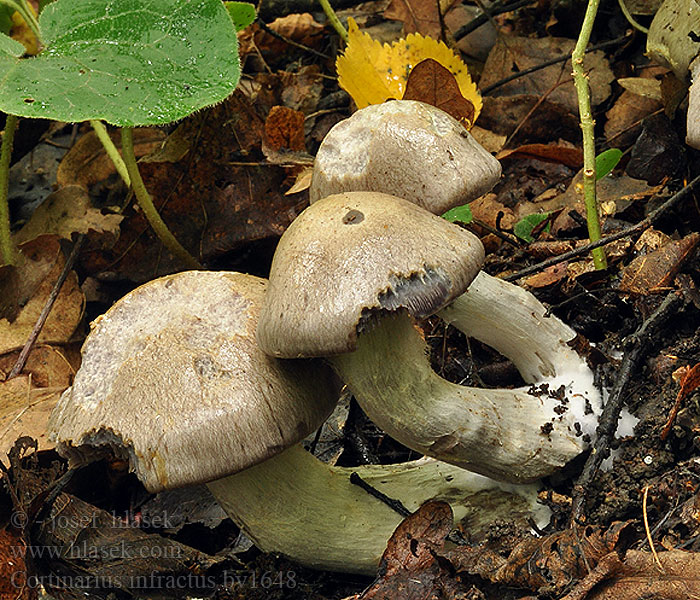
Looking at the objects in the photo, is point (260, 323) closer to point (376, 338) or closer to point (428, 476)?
point (376, 338)

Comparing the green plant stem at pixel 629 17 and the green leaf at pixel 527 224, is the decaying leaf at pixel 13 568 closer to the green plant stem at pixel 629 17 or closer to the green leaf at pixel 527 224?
the green leaf at pixel 527 224

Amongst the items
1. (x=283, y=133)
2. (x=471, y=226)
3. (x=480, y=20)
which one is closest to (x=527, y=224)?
(x=471, y=226)

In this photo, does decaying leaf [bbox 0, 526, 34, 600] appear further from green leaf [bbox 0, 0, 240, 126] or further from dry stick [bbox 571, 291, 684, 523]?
dry stick [bbox 571, 291, 684, 523]

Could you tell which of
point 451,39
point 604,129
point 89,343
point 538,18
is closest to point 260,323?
point 89,343

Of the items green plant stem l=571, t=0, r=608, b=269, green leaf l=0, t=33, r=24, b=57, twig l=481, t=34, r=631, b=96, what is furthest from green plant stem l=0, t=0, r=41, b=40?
twig l=481, t=34, r=631, b=96

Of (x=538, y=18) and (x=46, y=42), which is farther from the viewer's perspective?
(x=538, y=18)

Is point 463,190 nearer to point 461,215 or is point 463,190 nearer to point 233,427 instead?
point 461,215

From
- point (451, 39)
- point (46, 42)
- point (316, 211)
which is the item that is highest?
point (46, 42)
